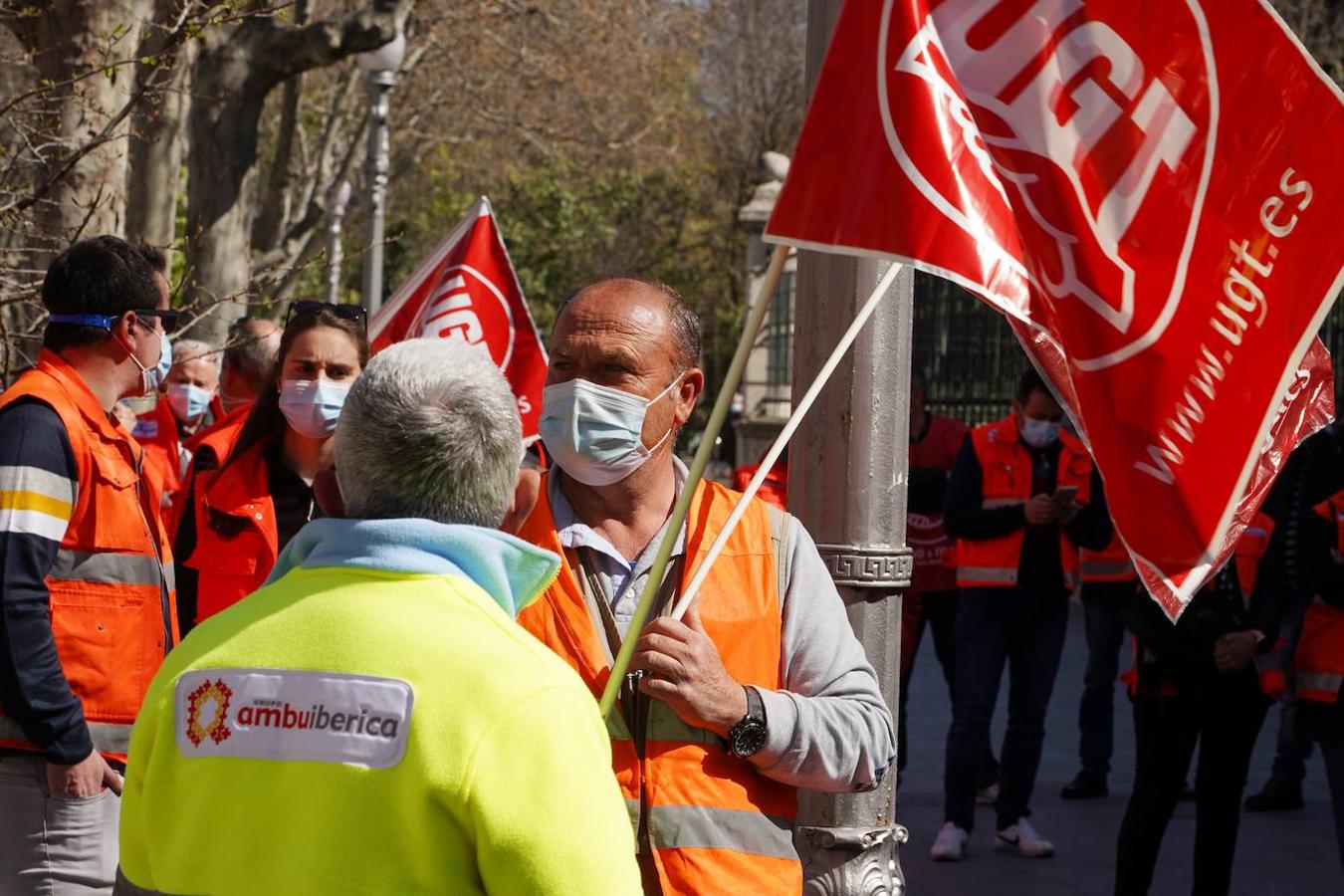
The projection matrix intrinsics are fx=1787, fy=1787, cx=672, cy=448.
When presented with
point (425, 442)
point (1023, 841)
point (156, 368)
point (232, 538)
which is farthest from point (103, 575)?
point (1023, 841)

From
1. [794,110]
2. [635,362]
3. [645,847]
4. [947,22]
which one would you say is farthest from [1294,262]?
[794,110]

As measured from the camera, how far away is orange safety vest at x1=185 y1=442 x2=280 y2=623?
448cm

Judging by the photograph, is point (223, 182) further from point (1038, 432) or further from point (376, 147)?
point (1038, 432)

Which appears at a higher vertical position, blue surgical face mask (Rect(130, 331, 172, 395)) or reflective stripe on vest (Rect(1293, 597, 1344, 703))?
blue surgical face mask (Rect(130, 331, 172, 395))

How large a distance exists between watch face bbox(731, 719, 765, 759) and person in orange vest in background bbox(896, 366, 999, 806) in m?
5.55

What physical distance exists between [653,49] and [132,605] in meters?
23.8

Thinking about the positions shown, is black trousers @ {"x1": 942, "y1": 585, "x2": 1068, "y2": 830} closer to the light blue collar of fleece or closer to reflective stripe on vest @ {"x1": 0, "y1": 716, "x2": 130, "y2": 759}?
reflective stripe on vest @ {"x1": 0, "y1": 716, "x2": 130, "y2": 759}

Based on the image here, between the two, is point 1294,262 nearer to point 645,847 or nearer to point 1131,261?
point 1131,261

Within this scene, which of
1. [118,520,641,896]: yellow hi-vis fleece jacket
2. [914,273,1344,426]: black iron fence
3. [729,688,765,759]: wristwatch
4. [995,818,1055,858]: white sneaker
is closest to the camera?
[118,520,641,896]: yellow hi-vis fleece jacket

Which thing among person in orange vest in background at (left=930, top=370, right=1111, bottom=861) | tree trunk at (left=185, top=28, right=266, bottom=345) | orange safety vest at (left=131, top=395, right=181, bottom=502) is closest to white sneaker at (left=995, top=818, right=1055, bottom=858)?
person in orange vest in background at (left=930, top=370, right=1111, bottom=861)

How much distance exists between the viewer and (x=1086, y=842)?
796 centimetres

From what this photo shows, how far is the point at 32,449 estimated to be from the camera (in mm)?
3848

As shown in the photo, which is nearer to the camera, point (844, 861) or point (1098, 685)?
point (844, 861)

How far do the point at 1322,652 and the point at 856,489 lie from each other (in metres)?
2.73
